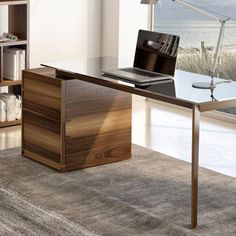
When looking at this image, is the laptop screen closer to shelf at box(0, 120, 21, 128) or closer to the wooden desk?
the wooden desk

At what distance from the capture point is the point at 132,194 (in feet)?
15.5

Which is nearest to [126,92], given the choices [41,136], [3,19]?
[41,136]

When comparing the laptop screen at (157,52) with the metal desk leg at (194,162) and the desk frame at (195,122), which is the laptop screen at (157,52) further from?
the metal desk leg at (194,162)

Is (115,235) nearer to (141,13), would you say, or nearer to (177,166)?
(177,166)

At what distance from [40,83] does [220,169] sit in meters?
→ 1.33

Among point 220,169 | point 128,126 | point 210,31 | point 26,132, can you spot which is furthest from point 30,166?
point 210,31

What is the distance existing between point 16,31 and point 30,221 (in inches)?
101

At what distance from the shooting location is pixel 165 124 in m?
6.50

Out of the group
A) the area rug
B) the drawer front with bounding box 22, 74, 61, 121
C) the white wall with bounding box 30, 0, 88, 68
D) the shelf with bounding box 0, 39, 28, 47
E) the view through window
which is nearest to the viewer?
the area rug

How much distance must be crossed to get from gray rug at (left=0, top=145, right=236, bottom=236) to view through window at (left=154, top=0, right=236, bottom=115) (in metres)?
1.38

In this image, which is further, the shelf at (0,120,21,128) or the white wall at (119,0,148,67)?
the white wall at (119,0,148,67)

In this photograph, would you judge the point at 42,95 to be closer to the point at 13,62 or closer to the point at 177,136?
the point at 13,62

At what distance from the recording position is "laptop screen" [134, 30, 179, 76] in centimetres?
480

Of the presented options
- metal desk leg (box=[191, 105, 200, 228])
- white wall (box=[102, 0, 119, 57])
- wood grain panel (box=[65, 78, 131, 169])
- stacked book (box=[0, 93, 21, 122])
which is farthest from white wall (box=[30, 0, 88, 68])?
metal desk leg (box=[191, 105, 200, 228])
